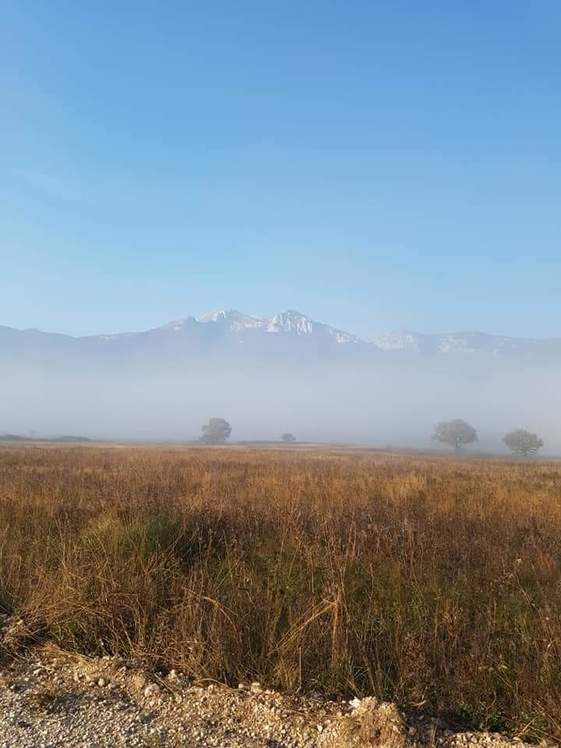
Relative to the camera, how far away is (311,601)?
18.3 ft

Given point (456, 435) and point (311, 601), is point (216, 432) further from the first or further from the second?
point (311, 601)

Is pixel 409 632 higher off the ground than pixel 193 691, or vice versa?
pixel 409 632

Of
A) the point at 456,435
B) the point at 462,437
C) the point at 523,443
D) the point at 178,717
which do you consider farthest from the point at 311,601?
the point at 462,437

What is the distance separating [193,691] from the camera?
445cm

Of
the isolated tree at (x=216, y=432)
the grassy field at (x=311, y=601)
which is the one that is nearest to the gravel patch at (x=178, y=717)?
the grassy field at (x=311, y=601)

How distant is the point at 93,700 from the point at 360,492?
11156 millimetres

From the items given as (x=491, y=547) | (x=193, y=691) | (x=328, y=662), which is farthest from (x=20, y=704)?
(x=491, y=547)

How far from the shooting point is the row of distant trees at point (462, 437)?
12488 cm

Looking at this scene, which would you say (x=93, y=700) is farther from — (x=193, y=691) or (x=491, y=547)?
(x=491, y=547)

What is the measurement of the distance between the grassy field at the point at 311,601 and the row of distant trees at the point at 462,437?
126445mm

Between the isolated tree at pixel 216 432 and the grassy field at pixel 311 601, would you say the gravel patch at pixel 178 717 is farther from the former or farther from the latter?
the isolated tree at pixel 216 432

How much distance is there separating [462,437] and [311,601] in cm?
15358

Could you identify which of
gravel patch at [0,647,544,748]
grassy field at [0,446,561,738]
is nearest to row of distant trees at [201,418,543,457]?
grassy field at [0,446,561,738]

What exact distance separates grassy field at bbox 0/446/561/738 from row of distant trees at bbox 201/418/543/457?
415 ft
